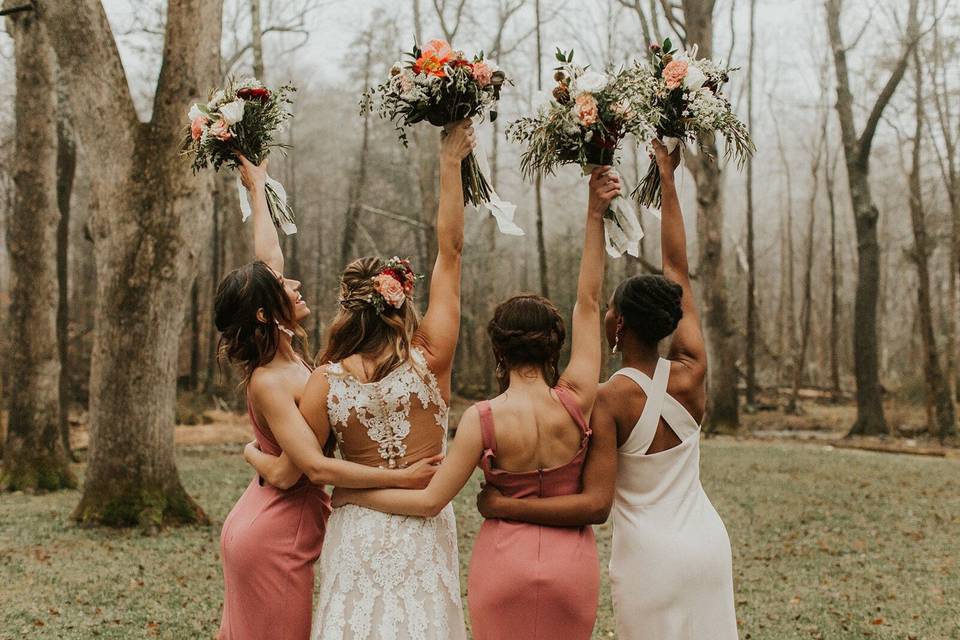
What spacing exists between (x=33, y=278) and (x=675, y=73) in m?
10.9

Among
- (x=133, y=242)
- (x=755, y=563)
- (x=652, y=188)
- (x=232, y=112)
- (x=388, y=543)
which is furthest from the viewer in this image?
(x=133, y=242)

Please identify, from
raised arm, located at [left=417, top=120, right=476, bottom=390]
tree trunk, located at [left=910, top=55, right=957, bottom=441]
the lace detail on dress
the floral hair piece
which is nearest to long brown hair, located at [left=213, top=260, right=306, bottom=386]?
the lace detail on dress

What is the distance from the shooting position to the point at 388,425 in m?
3.44

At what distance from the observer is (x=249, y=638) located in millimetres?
3508

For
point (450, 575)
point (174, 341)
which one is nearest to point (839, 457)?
point (174, 341)

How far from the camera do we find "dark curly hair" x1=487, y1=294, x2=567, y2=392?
10.7ft

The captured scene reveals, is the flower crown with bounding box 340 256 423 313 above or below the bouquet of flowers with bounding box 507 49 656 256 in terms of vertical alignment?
below

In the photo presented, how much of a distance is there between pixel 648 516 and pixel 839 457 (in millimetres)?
13495

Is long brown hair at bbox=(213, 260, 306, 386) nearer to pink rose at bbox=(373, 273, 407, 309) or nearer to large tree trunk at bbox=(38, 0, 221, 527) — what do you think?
pink rose at bbox=(373, 273, 407, 309)

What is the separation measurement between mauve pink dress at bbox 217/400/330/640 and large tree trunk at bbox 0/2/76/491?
31.6 ft

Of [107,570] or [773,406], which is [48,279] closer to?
[107,570]

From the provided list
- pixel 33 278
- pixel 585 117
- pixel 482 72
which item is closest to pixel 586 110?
pixel 585 117

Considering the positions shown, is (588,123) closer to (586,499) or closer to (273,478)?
(586,499)

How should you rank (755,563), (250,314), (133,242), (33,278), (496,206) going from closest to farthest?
(250,314) → (496,206) → (755,563) → (133,242) → (33,278)
